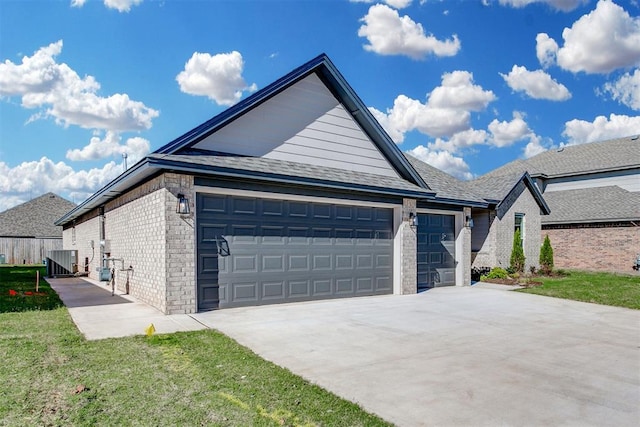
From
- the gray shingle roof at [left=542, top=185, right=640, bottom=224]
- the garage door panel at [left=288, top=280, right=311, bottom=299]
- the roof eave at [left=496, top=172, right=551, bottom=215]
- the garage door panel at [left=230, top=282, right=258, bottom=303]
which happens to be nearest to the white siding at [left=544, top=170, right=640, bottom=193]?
the gray shingle roof at [left=542, top=185, right=640, bottom=224]

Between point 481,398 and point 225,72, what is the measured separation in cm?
2059

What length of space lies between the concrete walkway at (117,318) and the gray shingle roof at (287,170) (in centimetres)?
309

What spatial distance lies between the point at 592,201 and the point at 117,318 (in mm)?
25184

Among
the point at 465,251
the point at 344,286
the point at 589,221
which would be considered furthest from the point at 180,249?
the point at 589,221

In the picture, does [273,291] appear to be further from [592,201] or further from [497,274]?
[592,201]

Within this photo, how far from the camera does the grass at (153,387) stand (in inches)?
144

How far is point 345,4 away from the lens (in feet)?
46.5

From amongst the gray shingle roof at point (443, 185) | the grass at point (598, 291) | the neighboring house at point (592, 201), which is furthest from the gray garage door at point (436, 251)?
the neighboring house at point (592, 201)

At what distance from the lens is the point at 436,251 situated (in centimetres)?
1436

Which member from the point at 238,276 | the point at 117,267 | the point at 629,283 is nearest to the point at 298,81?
the point at 238,276

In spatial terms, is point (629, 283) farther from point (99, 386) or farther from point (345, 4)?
point (99, 386)

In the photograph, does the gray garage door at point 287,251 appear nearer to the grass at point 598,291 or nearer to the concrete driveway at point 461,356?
the concrete driveway at point 461,356

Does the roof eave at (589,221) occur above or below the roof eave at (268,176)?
below

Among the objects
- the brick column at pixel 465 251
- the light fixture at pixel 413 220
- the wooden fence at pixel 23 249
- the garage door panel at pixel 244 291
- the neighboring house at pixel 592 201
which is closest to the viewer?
the garage door panel at pixel 244 291
